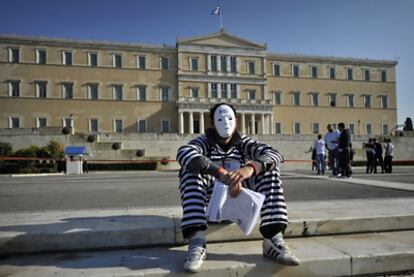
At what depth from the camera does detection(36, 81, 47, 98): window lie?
1502 inches

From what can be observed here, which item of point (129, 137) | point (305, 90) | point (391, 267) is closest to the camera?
point (391, 267)

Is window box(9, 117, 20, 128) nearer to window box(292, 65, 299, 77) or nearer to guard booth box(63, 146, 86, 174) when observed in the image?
guard booth box(63, 146, 86, 174)

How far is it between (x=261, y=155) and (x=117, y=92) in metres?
40.8

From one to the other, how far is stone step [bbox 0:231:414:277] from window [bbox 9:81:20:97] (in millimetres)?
42102

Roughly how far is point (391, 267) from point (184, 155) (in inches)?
77.2

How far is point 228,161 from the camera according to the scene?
2.76m

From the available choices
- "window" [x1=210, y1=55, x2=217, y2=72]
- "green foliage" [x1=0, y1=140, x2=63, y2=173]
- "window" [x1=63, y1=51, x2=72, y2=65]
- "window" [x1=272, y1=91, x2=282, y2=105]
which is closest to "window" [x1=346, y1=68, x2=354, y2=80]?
"window" [x1=272, y1=91, x2=282, y2=105]

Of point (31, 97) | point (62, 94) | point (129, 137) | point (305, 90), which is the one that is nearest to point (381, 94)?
A: point (305, 90)

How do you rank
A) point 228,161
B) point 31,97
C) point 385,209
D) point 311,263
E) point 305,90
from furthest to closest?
1. point 305,90
2. point 31,97
3. point 385,209
4. point 228,161
5. point 311,263

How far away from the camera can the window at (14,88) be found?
37375mm

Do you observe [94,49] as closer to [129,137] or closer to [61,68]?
[61,68]

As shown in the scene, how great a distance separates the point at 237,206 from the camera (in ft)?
8.07

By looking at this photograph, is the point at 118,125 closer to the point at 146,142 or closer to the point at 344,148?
the point at 146,142

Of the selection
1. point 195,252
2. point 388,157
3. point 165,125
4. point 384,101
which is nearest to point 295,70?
point 384,101
